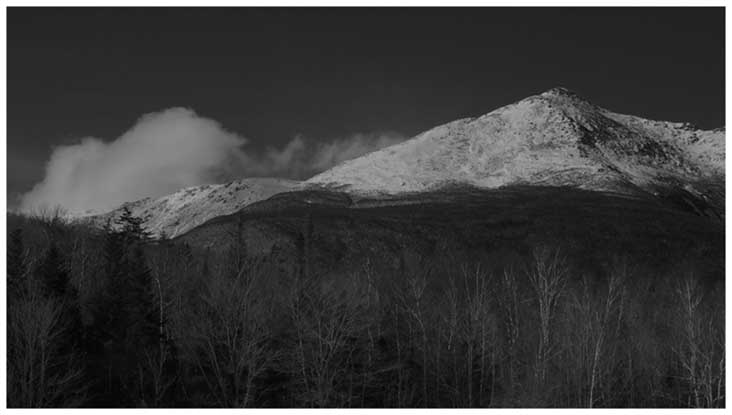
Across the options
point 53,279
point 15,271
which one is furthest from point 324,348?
point 15,271

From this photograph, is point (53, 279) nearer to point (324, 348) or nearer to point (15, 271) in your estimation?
point (15, 271)

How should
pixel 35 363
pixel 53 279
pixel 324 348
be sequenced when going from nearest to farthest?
pixel 35 363
pixel 53 279
pixel 324 348

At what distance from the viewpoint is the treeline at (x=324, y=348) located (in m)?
43.3

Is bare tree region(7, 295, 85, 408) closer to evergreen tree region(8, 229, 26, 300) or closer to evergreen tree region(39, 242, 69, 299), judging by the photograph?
evergreen tree region(8, 229, 26, 300)

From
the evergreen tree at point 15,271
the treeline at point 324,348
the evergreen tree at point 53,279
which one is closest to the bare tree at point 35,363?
the treeline at point 324,348

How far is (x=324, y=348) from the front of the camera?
161 feet

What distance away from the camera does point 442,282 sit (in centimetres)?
7044

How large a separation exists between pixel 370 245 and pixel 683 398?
93.9 meters

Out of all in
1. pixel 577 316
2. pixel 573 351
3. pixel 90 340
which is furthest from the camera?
pixel 577 316

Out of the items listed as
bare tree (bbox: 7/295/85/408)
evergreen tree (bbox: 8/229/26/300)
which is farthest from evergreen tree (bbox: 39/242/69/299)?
bare tree (bbox: 7/295/85/408)

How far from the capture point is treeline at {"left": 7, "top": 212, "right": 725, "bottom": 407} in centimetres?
4328

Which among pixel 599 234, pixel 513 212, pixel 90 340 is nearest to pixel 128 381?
pixel 90 340

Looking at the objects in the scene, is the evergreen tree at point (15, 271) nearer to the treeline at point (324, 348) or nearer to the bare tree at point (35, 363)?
the treeline at point (324, 348)

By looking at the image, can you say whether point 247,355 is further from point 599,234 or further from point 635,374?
point 599,234
